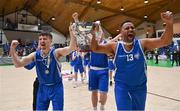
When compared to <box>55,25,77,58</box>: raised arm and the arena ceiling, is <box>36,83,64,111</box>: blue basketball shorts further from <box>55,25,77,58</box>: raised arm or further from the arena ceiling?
the arena ceiling

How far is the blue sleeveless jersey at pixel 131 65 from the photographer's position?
3.39 m

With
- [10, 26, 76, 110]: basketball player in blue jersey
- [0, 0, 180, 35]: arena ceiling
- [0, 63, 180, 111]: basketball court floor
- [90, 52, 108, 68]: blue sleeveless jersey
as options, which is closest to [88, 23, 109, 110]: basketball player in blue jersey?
[90, 52, 108, 68]: blue sleeveless jersey

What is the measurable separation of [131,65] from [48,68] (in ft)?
3.82

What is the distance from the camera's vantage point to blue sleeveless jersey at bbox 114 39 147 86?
11.1 ft

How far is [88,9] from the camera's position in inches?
1174

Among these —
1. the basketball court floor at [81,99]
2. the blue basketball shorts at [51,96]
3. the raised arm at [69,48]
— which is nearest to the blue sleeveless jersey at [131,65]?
the raised arm at [69,48]

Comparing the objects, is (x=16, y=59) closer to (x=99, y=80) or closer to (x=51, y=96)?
(x=51, y=96)

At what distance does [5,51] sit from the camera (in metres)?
27.3

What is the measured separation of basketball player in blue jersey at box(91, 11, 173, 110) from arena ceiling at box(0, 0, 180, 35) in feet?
78.9

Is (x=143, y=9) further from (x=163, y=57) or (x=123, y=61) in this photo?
(x=123, y=61)

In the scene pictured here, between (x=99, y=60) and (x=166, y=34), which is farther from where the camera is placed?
(x=99, y=60)

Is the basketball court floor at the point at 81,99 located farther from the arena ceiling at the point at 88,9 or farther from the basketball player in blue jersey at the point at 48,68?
the arena ceiling at the point at 88,9

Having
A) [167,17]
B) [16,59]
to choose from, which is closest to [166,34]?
[167,17]

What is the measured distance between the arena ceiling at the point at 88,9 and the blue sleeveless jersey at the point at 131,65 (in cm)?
2413
